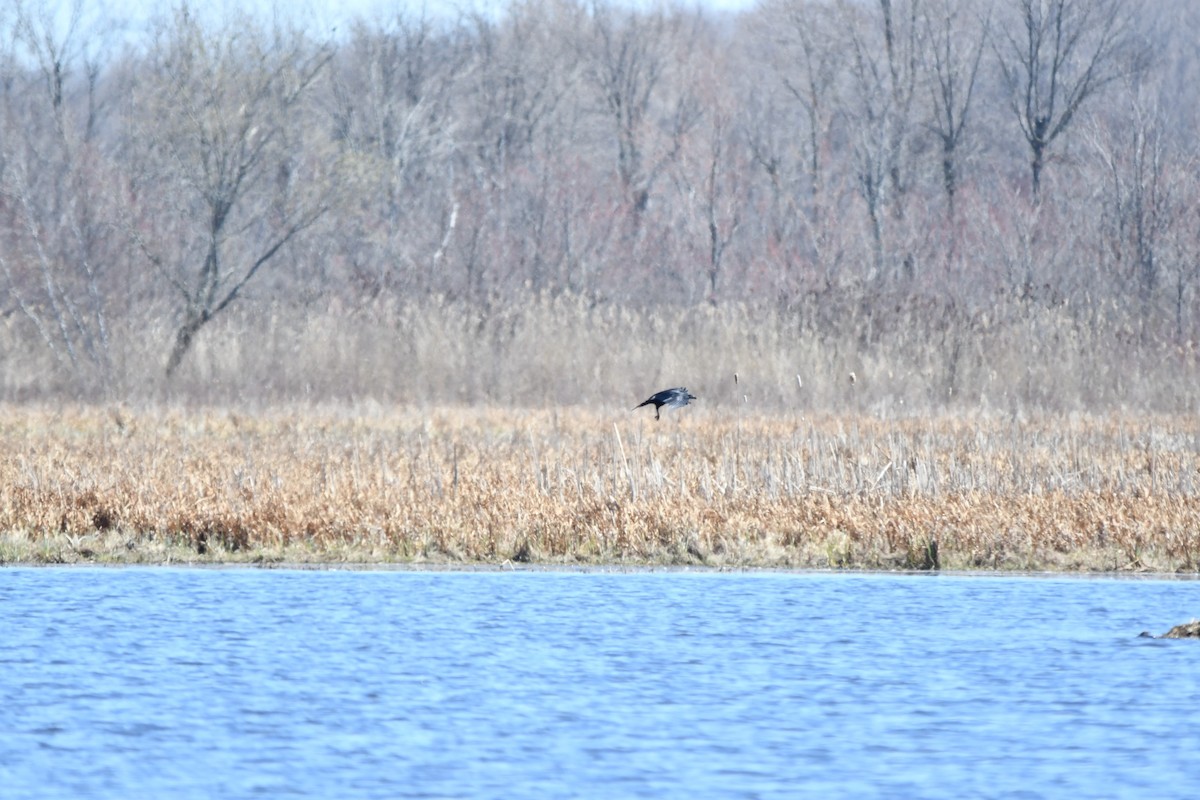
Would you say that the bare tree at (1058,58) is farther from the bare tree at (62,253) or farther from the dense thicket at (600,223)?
the bare tree at (62,253)

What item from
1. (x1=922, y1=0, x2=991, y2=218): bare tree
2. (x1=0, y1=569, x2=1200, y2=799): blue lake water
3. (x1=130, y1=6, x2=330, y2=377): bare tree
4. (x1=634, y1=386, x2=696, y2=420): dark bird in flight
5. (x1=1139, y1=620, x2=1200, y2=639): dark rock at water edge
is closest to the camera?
(x1=0, y1=569, x2=1200, y2=799): blue lake water

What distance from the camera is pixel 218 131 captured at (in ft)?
79.6

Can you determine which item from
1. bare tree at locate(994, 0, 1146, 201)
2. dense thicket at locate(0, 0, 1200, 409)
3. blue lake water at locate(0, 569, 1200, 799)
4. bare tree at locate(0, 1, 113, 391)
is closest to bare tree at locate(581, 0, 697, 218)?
dense thicket at locate(0, 0, 1200, 409)

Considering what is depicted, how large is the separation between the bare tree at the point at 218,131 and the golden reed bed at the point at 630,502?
8.22 m

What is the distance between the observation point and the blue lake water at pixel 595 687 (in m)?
6.28

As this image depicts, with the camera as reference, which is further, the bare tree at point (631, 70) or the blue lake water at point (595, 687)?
the bare tree at point (631, 70)

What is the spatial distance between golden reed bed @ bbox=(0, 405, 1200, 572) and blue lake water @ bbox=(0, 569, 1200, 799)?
60 cm

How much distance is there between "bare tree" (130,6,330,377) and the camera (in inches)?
943

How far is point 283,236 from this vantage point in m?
25.1

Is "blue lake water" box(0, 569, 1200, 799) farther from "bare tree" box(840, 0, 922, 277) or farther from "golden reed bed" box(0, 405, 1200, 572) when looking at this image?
"bare tree" box(840, 0, 922, 277)

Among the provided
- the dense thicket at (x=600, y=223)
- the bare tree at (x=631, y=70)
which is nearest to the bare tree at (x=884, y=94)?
the dense thicket at (x=600, y=223)

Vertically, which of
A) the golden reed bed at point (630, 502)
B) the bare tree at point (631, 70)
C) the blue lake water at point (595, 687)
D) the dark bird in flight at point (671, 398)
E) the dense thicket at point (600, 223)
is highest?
the bare tree at point (631, 70)

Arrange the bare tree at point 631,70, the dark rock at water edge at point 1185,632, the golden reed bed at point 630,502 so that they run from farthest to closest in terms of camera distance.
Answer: the bare tree at point 631,70 → the golden reed bed at point 630,502 → the dark rock at water edge at point 1185,632

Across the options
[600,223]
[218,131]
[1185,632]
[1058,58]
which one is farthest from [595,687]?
[1058,58]
